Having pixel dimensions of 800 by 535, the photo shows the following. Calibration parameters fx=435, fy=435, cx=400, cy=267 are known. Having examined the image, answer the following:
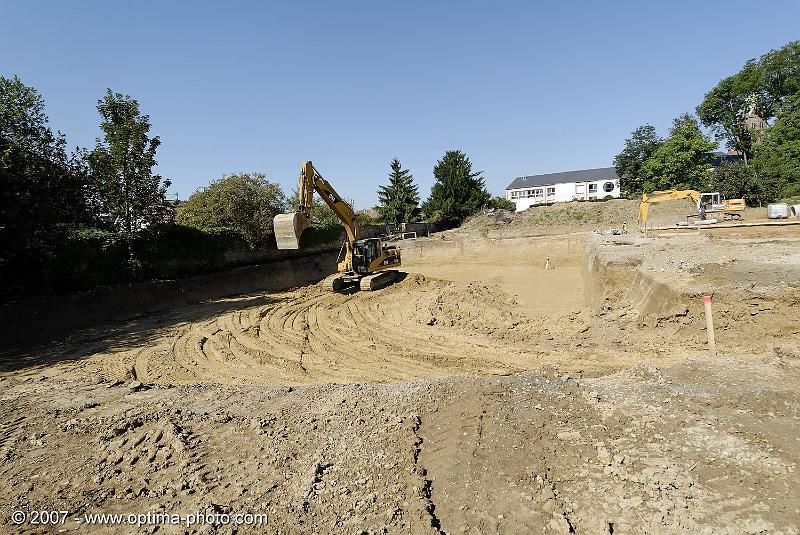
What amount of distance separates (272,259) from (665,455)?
20.2 m

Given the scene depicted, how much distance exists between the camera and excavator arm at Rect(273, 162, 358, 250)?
13.4 metres

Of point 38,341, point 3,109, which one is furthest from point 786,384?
point 3,109

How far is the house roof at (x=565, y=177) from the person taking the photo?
6912 cm

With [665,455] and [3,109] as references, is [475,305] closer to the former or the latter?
[665,455]

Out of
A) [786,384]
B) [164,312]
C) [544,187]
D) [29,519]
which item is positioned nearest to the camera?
[29,519]

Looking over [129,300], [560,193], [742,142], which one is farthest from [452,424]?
[560,193]

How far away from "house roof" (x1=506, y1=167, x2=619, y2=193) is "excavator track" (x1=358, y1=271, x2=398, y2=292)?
199ft

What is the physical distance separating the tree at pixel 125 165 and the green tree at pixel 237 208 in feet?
20.5

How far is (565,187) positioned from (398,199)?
36.9 metres

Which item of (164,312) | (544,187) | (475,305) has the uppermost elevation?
(544,187)

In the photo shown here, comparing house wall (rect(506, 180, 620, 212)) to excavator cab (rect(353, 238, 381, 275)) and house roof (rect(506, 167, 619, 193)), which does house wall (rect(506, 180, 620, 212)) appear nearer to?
house roof (rect(506, 167, 619, 193))

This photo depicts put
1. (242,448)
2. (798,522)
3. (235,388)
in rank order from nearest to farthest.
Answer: (798,522), (242,448), (235,388)

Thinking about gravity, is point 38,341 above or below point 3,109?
below

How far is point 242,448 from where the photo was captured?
4551mm
